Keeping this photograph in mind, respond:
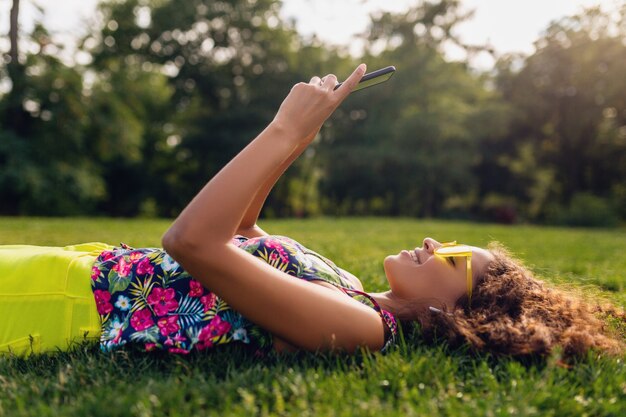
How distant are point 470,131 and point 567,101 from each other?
600 cm

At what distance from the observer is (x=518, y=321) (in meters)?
2.30

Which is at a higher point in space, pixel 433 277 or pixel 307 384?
pixel 433 277

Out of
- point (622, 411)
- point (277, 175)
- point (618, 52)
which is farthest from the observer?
point (618, 52)

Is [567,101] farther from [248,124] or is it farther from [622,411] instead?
[622,411]

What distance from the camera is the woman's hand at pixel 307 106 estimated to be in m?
1.97

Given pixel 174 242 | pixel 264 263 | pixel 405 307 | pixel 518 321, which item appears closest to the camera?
pixel 174 242

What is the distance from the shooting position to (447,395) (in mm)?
1839

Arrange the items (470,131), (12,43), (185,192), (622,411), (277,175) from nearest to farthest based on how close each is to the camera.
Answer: (622,411) < (277,175) < (12,43) < (470,131) < (185,192)

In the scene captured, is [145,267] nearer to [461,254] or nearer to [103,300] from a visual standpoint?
[103,300]

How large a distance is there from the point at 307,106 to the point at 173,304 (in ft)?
3.37

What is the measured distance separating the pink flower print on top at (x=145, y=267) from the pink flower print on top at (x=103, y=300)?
0.16 m

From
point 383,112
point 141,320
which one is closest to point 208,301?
point 141,320

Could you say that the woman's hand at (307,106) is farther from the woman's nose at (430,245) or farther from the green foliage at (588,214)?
the green foliage at (588,214)

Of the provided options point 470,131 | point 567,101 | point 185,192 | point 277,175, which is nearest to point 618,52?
point 567,101
